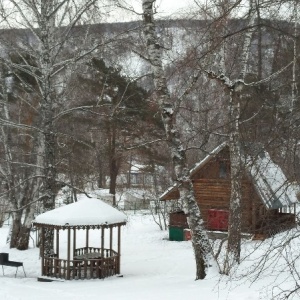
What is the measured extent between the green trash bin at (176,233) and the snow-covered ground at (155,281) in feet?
2.74

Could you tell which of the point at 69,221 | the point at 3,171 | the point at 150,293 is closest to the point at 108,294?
the point at 150,293

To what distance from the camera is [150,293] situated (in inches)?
452

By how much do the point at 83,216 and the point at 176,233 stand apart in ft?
31.6

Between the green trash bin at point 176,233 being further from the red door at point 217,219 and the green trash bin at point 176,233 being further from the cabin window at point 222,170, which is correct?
the cabin window at point 222,170

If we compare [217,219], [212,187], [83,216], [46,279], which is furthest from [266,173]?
[212,187]

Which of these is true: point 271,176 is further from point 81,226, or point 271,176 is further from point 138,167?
point 138,167

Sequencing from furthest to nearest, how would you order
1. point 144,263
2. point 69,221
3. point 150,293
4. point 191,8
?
point 144,263 → point 69,221 → point 191,8 → point 150,293

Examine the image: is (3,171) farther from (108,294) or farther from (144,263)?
(108,294)

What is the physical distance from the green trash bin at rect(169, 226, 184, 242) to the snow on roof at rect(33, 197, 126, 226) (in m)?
8.56

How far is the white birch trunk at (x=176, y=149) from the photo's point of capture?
40.7 ft

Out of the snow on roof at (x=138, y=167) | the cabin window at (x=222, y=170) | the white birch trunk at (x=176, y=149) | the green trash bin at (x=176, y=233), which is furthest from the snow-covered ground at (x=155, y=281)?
the snow on roof at (x=138, y=167)

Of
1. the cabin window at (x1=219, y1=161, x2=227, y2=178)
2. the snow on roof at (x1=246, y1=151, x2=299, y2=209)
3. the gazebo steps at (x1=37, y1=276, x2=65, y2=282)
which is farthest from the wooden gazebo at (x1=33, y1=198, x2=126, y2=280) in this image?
the cabin window at (x1=219, y1=161, x2=227, y2=178)

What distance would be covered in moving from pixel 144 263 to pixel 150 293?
22.0ft

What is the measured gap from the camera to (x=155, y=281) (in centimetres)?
1348
